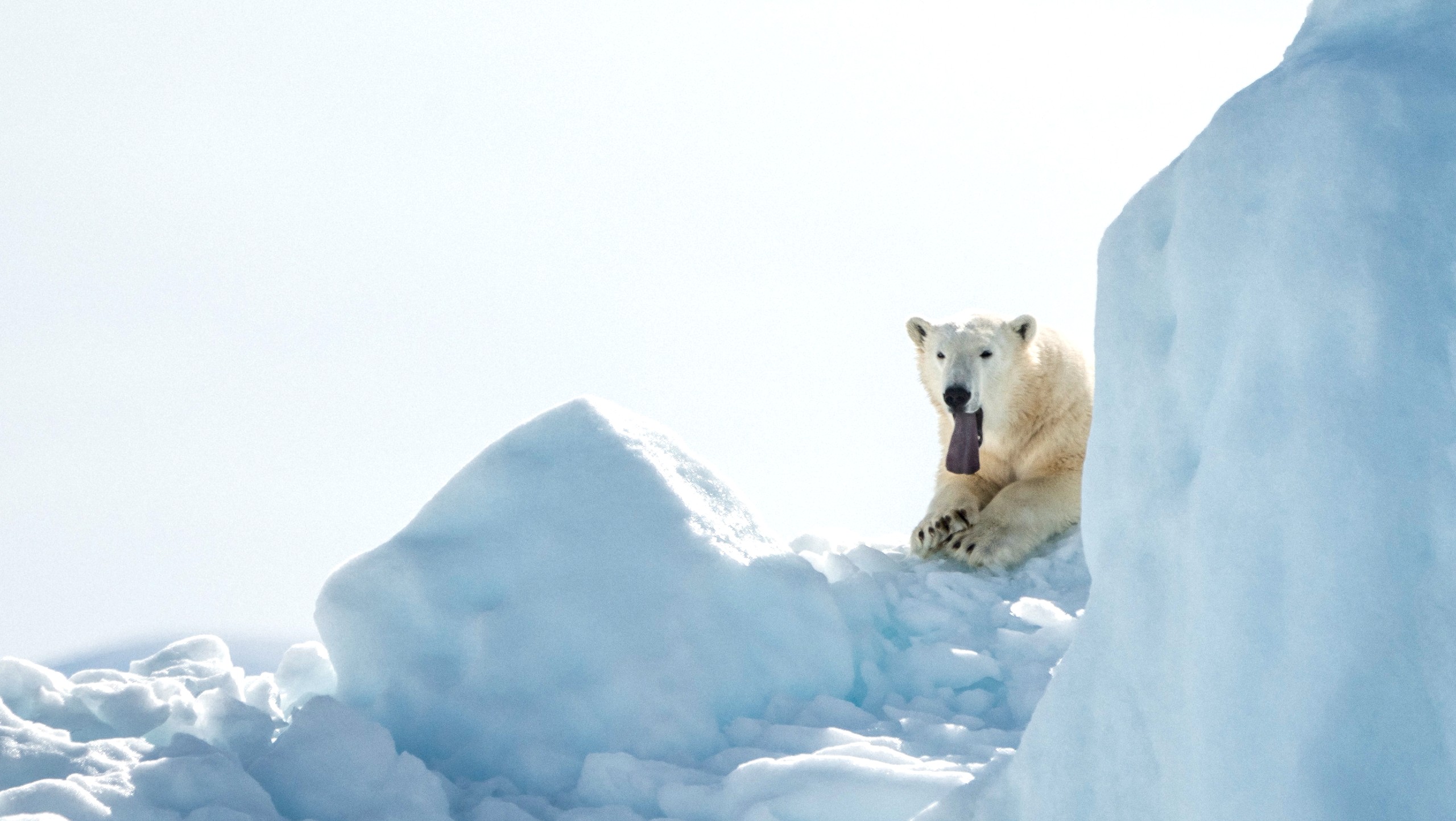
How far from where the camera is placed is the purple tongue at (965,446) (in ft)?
18.9

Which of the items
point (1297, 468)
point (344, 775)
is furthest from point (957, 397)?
point (1297, 468)

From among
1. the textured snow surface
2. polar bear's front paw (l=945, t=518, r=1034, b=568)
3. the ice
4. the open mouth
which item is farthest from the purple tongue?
the ice

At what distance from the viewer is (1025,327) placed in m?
5.93

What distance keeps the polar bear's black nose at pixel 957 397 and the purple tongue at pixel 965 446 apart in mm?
64

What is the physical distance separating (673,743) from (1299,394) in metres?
2.09

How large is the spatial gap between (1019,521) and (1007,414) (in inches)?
31.2

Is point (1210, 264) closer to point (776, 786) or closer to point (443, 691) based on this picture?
point (776, 786)

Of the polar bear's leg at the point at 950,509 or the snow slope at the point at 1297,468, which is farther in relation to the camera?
the polar bear's leg at the point at 950,509

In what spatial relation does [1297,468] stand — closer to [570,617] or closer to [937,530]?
[570,617]

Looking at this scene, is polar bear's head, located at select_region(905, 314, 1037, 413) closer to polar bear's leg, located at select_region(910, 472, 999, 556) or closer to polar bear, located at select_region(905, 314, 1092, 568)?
polar bear, located at select_region(905, 314, 1092, 568)

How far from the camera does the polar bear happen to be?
5.64 metres

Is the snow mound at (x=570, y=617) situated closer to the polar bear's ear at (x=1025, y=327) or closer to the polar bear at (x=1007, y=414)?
the polar bear at (x=1007, y=414)

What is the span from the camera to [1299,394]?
155 centimetres

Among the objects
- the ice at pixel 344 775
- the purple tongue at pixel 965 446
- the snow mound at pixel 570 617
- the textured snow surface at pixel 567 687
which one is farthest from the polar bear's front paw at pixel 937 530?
the ice at pixel 344 775
